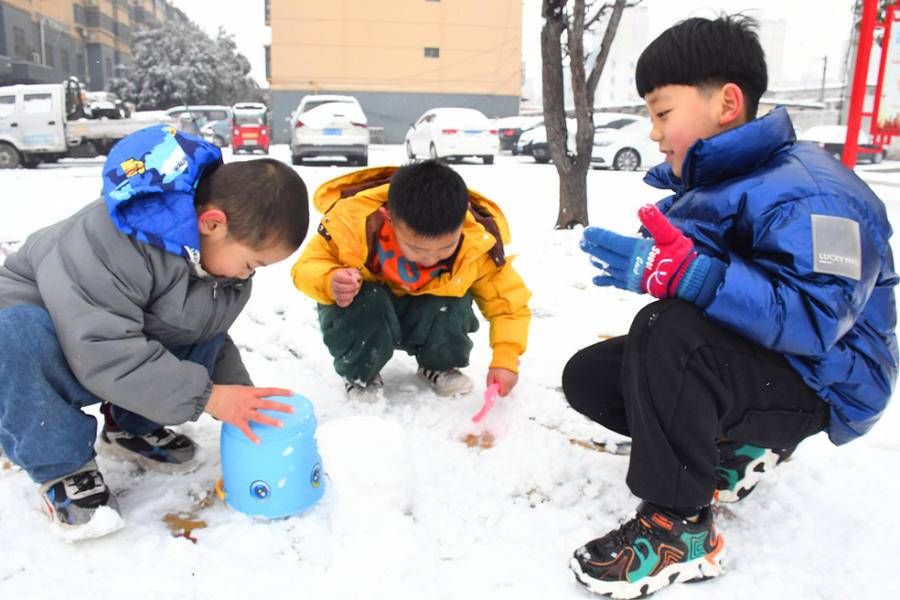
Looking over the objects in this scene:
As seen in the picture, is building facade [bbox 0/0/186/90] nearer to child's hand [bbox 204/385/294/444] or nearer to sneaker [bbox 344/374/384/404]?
sneaker [bbox 344/374/384/404]

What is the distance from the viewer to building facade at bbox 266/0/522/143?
1014 inches

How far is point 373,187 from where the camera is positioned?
213cm

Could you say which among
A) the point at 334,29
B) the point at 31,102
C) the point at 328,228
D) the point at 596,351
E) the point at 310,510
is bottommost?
the point at 310,510

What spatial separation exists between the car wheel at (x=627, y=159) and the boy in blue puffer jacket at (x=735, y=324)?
11.3 meters

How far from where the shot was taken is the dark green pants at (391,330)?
6.72ft

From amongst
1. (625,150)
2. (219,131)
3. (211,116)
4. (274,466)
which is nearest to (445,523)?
(274,466)

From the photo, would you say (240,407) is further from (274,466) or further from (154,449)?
(154,449)

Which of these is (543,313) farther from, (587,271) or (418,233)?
(418,233)

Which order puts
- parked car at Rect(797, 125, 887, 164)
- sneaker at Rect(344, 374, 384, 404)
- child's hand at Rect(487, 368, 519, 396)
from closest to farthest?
child's hand at Rect(487, 368, 519, 396), sneaker at Rect(344, 374, 384, 404), parked car at Rect(797, 125, 887, 164)

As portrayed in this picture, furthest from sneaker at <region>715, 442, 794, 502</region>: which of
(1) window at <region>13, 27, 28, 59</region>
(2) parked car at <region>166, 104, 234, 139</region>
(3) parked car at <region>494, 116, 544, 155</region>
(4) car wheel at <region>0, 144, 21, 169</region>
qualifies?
(1) window at <region>13, 27, 28, 59</region>

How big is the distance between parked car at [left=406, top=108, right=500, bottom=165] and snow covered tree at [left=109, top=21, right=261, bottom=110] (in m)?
19.9

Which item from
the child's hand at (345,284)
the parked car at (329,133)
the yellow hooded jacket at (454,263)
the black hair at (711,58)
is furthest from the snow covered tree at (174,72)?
the black hair at (711,58)

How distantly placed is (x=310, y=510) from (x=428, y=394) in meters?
0.74

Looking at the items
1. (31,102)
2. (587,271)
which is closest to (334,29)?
(31,102)
